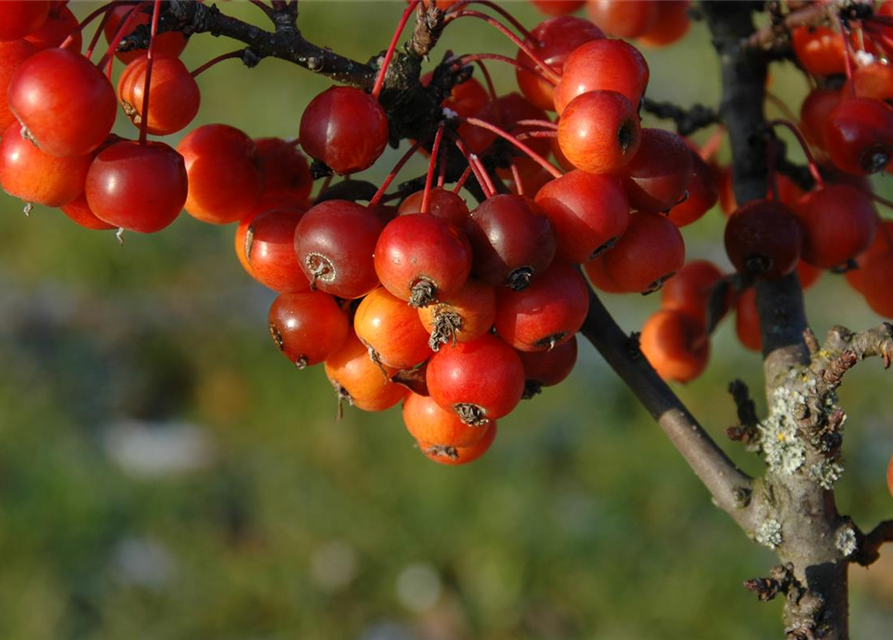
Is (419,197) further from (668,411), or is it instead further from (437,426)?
(668,411)

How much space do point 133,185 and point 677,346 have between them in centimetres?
136

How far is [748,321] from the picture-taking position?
220 cm

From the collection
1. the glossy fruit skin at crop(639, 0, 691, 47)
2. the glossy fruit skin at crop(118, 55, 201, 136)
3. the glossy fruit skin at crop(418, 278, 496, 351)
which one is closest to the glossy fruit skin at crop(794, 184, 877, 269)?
the glossy fruit skin at crop(639, 0, 691, 47)

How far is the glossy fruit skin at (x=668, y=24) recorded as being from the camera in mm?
2264

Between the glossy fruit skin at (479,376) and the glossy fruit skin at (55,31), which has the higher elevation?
the glossy fruit skin at (55,31)

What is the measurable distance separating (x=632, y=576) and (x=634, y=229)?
318cm

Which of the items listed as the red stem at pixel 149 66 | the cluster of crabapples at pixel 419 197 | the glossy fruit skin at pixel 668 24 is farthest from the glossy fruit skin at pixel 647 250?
the glossy fruit skin at pixel 668 24

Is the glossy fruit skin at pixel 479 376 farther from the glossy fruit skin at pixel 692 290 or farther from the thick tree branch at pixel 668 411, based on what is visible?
the glossy fruit skin at pixel 692 290

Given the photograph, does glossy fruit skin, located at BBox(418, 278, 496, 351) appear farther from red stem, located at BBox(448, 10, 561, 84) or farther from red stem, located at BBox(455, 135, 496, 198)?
red stem, located at BBox(448, 10, 561, 84)

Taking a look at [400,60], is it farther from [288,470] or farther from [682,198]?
[288,470]

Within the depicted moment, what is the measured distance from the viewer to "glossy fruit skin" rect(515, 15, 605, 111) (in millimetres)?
1600

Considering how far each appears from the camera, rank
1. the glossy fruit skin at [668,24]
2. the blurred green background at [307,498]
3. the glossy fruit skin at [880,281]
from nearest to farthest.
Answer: the glossy fruit skin at [880,281] → the glossy fruit skin at [668,24] → the blurred green background at [307,498]

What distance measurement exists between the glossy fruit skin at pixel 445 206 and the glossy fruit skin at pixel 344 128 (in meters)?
0.09

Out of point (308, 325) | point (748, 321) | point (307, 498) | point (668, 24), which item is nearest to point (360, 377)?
point (308, 325)
